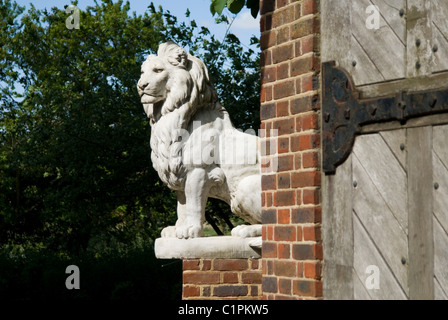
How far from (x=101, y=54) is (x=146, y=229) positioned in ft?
13.3

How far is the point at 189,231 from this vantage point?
636 centimetres

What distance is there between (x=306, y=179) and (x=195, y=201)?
222 cm

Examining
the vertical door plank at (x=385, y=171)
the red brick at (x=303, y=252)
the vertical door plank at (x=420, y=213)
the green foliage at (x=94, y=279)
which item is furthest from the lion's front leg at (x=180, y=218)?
the green foliage at (x=94, y=279)

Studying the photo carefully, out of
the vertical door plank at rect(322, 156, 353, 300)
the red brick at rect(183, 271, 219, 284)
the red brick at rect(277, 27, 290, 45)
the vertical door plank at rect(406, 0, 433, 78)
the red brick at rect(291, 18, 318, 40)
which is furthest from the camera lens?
the red brick at rect(183, 271, 219, 284)

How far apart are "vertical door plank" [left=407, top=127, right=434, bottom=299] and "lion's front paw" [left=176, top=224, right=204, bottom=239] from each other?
286 centimetres

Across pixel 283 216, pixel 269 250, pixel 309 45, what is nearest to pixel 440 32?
pixel 309 45

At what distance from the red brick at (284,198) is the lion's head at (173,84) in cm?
195

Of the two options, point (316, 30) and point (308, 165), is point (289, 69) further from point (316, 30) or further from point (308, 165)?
point (308, 165)

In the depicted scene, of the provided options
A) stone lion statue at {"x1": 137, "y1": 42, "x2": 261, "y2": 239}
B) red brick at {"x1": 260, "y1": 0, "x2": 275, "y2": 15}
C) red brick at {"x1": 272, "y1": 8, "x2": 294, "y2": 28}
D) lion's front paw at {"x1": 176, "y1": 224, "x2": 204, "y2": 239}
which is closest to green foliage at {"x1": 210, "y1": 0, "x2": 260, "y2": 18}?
stone lion statue at {"x1": 137, "y1": 42, "x2": 261, "y2": 239}

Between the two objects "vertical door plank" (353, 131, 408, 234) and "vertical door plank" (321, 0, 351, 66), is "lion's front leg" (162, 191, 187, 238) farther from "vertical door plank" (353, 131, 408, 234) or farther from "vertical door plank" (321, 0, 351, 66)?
"vertical door plank" (353, 131, 408, 234)

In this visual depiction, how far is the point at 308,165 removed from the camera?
437 cm

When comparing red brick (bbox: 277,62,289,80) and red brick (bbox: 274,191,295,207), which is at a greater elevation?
red brick (bbox: 277,62,289,80)

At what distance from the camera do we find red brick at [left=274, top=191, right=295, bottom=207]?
4551 mm

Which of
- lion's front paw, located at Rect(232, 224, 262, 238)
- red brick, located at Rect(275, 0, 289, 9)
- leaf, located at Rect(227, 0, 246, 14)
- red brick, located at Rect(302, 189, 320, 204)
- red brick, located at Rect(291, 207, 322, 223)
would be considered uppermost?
leaf, located at Rect(227, 0, 246, 14)
